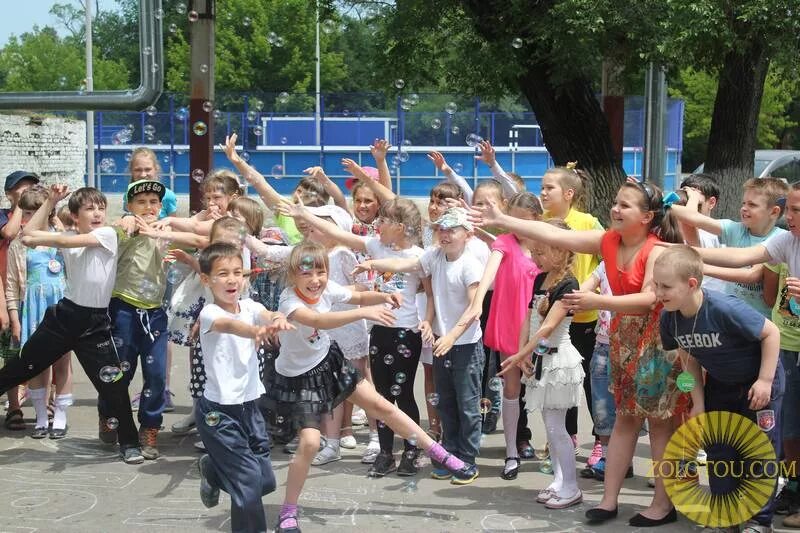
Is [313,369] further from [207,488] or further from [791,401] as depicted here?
[791,401]

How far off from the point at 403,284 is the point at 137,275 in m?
1.53

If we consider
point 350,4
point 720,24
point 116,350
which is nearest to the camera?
point 116,350

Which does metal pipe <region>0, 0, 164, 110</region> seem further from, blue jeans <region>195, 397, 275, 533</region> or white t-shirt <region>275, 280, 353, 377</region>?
blue jeans <region>195, 397, 275, 533</region>

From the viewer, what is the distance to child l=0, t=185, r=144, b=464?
232 inches

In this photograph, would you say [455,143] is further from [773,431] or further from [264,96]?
[773,431]

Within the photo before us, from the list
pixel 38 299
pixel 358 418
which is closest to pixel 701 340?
pixel 358 418

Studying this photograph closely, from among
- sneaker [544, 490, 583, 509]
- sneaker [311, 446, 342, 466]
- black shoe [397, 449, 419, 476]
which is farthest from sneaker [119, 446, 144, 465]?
sneaker [544, 490, 583, 509]

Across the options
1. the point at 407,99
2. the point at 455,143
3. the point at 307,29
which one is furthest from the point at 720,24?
the point at 307,29

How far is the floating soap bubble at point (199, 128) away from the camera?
927 cm

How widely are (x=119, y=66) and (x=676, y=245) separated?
38.2 metres

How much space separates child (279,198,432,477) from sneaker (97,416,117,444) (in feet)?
5.12

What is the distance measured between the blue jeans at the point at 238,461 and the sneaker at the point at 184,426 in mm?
1968

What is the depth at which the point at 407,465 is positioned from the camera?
5688mm

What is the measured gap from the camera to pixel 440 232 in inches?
219
